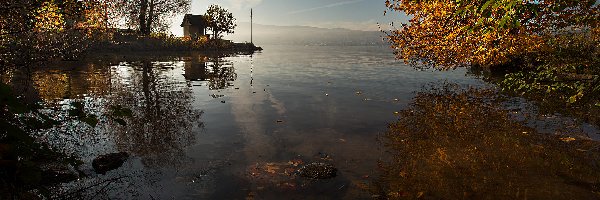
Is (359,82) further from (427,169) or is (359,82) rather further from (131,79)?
(427,169)

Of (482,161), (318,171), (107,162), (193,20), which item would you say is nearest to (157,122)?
(107,162)

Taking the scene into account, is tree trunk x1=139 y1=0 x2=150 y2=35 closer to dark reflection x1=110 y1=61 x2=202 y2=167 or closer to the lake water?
the lake water

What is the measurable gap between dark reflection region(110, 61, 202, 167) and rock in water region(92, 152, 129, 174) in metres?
0.56

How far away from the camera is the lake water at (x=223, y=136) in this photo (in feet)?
24.5

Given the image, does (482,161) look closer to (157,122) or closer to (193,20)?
(157,122)

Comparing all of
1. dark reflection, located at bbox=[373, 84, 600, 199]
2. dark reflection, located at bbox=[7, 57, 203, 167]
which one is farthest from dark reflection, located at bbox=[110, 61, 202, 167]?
dark reflection, located at bbox=[373, 84, 600, 199]

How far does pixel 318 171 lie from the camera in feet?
27.2

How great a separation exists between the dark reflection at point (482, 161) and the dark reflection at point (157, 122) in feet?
18.6

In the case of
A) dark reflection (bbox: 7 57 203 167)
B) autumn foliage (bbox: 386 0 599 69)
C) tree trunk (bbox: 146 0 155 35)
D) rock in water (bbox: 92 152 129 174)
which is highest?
tree trunk (bbox: 146 0 155 35)

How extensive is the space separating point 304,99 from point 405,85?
952 centimetres

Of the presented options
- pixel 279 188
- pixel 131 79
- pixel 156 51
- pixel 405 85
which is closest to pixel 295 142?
pixel 279 188

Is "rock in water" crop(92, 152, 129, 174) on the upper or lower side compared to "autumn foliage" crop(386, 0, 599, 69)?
lower

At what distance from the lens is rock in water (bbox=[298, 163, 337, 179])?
318 inches

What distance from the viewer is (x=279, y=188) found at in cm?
748
